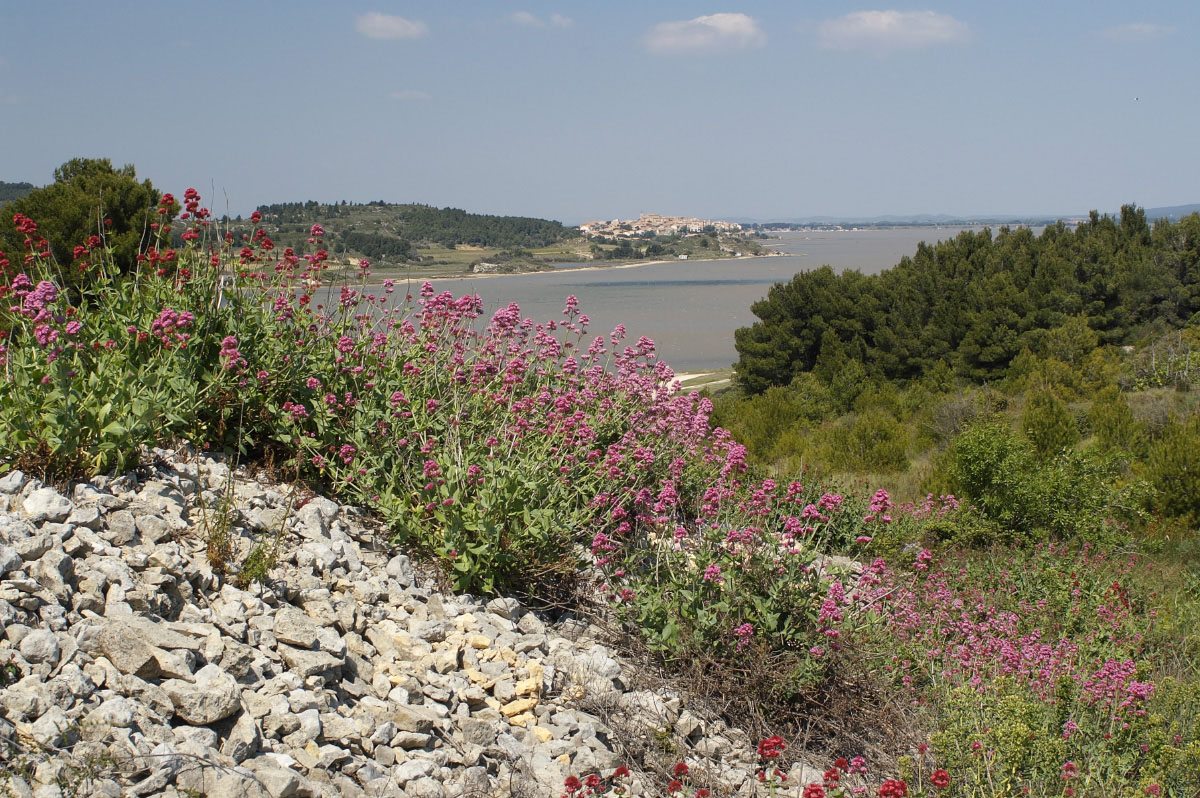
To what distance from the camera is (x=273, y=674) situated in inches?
143

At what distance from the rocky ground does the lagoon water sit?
14479 mm

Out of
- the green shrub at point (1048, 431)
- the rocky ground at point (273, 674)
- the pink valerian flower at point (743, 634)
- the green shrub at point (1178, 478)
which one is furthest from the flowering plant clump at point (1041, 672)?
the green shrub at point (1048, 431)

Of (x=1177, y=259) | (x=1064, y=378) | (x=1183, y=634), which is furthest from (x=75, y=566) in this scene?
(x=1177, y=259)

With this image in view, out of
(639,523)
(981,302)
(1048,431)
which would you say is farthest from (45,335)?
(981,302)

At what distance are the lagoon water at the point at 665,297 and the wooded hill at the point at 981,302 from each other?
5.25 m

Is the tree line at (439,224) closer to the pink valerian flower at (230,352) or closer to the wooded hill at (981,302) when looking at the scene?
the wooded hill at (981,302)

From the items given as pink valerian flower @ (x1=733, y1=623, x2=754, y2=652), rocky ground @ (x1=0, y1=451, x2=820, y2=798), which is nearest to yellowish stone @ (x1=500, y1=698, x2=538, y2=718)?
rocky ground @ (x1=0, y1=451, x2=820, y2=798)

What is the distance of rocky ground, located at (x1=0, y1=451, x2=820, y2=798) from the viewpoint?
2.96 meters

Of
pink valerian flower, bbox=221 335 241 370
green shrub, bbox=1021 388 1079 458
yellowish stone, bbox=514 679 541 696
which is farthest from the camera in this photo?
green shrub, bbox=1021 388 1079 458

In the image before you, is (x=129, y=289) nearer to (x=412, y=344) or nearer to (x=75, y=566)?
(x=412, y=344)

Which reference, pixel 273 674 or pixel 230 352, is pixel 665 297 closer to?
pixel 230 352

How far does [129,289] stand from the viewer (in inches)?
223

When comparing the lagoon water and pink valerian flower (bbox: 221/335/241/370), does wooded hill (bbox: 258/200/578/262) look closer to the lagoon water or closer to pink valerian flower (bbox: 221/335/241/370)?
the lagoon water

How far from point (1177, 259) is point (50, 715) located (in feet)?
128
